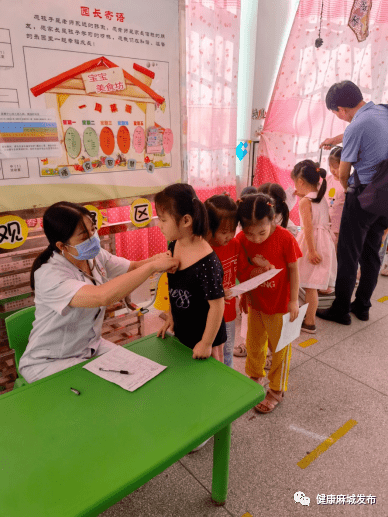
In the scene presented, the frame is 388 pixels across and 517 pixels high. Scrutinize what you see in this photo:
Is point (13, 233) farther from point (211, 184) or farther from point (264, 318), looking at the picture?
point (211, 184)

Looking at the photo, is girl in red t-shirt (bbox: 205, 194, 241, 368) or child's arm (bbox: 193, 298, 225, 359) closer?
child's arm (bbox: 193, 298, 225, 359)

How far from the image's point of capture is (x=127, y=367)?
3.92 ft

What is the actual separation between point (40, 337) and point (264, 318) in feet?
3.32

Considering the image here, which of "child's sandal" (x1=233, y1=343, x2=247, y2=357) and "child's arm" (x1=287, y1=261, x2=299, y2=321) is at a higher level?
"child's arm" (x1=287, y1=261, x2=299, y2=321)

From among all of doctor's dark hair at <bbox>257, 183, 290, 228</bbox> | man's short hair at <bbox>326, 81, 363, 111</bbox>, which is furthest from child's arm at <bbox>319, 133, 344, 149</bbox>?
doctor's dark hair at <bbox>257, 183, 290, 228</bbox>

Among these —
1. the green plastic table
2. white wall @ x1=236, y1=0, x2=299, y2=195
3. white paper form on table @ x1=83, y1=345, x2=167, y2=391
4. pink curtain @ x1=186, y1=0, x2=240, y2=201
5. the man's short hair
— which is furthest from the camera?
white wall @ x1=236, y1=0, x2=299, y2=195

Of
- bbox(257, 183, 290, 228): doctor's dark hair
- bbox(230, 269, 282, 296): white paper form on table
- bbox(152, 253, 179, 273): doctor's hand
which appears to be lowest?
bbox(230, 269, 282, 296): white paper form on table

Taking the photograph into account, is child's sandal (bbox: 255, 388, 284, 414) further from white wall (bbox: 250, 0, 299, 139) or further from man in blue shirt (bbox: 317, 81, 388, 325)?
white wall (bbox: 250, 0, 299, 139)

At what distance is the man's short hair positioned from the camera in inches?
97.7

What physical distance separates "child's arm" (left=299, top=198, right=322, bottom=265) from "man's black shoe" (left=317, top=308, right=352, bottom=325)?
58 cm

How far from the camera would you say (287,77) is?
3379 millimetres

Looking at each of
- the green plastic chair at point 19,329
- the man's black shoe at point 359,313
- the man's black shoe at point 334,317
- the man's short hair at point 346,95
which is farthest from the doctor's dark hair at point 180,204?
the man's black shoe at point 359,313

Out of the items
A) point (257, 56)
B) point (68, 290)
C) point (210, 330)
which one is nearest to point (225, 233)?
point (210, 330)

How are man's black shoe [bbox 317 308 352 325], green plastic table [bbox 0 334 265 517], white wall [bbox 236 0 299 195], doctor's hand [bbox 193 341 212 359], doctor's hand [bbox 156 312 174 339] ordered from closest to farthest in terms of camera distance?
green plastic table [bbox 0 334 265 517] < doctor's hand [bbox 193 341 212 359] < doctor's hand [bbox 156 312 174 339] < man's black shoe [bbox 317 308 352 325] < white wall [bbox 236 0 299 195]
